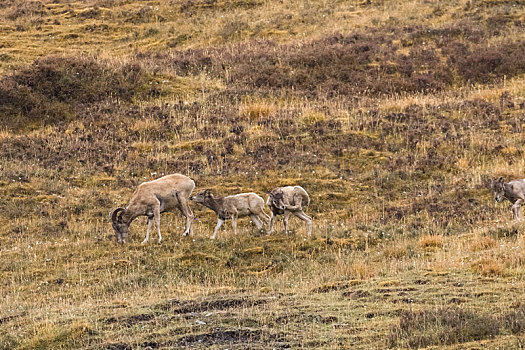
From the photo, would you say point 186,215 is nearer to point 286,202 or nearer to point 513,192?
point 286,202

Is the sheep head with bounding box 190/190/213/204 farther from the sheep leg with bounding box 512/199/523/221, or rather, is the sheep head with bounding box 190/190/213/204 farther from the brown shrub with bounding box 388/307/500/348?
the brown shrub with bounding box 388/307/500/348

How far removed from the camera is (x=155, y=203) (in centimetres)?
2283

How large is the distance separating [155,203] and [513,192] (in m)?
9.70

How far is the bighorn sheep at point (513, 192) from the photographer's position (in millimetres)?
22438

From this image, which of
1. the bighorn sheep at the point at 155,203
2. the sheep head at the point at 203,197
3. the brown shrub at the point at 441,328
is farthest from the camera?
the sheep head at the point at 203,197

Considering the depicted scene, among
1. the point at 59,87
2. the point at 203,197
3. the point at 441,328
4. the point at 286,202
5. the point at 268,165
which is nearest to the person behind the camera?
the point at 441,328

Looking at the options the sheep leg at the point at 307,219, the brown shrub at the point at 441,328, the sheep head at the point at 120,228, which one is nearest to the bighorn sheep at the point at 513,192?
the sheep leg at the point at 307,219

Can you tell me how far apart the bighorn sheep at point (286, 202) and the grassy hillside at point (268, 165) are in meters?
0.44

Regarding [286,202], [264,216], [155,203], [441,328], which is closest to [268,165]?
[264,216]

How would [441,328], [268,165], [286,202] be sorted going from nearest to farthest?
[441,328], [286,202], [268,165]

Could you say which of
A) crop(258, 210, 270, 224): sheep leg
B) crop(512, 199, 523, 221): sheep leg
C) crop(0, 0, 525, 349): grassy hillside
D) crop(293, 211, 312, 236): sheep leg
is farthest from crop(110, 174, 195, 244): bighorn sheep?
crop(512, 199, 523, 221): sheep leg

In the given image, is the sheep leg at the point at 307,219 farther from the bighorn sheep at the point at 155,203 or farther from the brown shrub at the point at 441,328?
the brown shrub at the point at 441,328

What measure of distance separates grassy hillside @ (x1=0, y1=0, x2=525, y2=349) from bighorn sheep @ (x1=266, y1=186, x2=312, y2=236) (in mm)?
438

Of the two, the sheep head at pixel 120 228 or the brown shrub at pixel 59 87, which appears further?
the brown shrub at pixel 59 87
